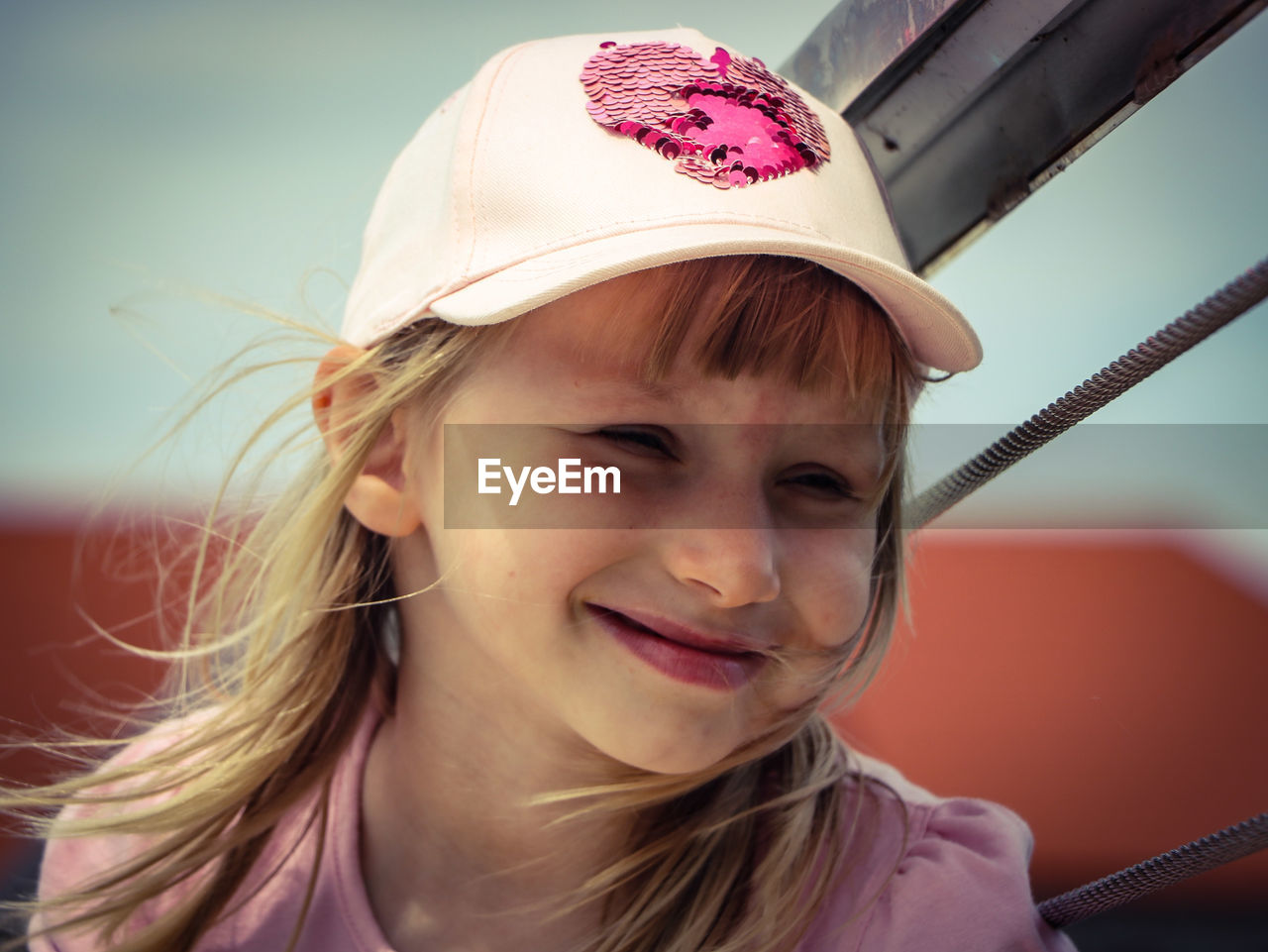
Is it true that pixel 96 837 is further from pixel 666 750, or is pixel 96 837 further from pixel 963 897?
pixel 963 897

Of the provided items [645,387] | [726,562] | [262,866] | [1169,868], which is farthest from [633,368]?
[262,866]

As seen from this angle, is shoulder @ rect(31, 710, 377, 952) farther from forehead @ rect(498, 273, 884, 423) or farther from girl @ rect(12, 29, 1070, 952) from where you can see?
forehead @ rect(498, 273, 884, 423)

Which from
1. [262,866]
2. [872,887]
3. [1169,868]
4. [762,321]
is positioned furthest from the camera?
[262,866]

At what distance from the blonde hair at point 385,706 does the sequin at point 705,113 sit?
67mm

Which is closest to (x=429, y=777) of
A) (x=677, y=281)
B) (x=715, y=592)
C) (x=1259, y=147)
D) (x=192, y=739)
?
(x=192, y=739)

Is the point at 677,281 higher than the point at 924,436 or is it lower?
higher

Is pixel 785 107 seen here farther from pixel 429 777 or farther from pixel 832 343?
pixel 429 777

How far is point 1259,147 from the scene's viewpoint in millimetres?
587

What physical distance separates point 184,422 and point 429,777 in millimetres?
380

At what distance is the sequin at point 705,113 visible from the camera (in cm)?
67

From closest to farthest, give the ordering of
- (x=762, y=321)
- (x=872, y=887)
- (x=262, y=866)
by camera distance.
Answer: (x=762, y=321) → (x=872, y=887) → (x=262, y=866)

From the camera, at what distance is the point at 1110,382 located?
0.56 metres

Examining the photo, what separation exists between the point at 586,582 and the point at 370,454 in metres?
0.24

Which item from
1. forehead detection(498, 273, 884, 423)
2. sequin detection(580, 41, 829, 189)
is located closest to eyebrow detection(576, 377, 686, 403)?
forehead detection(498, 273, 884, 423)
